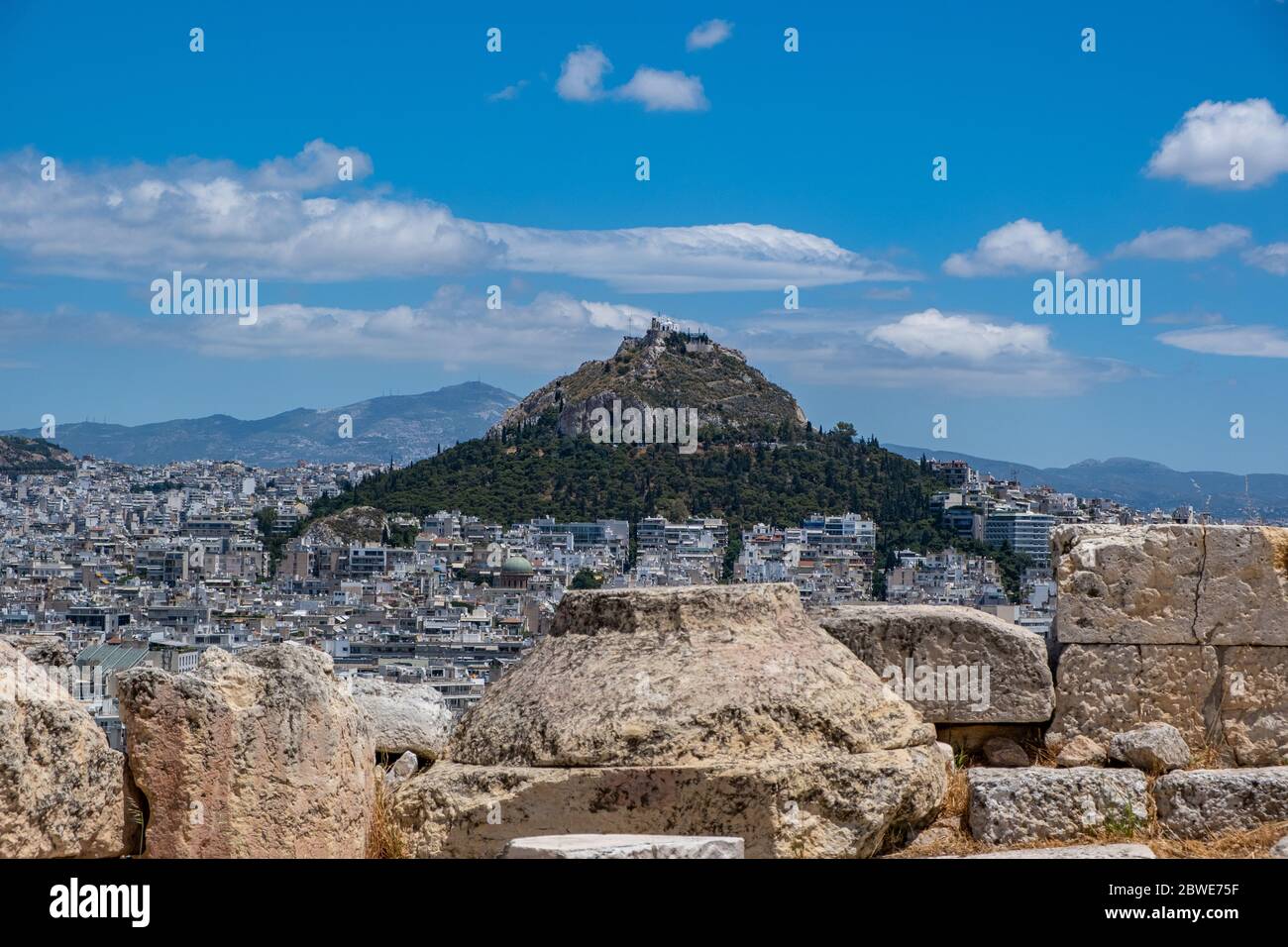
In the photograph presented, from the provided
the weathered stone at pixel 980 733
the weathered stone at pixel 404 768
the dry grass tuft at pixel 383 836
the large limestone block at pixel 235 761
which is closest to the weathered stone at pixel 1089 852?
the weathered stone at pixel 980 733

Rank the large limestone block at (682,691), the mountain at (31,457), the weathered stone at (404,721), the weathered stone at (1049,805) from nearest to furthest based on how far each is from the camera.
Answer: the large limestone block at (682,691) < the weathered stone at (1049,805) < the weathered stone at (404,721) < the mountain at (31,457)

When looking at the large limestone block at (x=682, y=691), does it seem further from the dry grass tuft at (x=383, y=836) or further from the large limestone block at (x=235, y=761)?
the large limestone block at (x=235, y=761)

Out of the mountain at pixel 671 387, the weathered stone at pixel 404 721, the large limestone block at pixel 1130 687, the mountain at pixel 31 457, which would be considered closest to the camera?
the large limestone block at pixel 1130 687

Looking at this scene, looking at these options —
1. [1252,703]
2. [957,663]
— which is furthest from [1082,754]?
[1252,703]

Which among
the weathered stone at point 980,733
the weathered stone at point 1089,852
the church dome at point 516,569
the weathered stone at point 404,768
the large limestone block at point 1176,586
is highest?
the large limestone block at point 1176,586

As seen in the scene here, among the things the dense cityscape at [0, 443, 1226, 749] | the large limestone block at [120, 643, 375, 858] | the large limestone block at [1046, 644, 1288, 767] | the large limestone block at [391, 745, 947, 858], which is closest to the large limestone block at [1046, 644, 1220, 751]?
the large limestone block at [1046, 644, 1288, 767]
